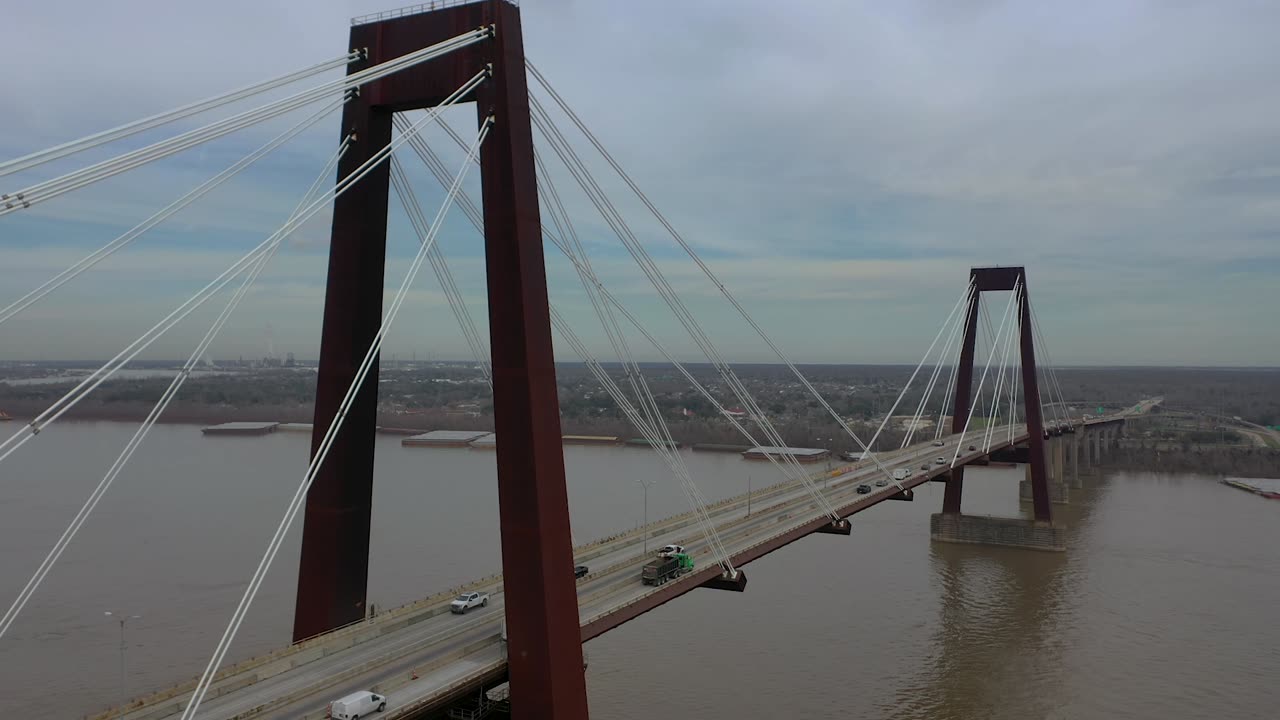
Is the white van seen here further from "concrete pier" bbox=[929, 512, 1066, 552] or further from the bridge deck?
"concrete pier" bbox=[929, 512, 1066, 552]

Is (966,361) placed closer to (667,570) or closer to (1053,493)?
(1053,493)

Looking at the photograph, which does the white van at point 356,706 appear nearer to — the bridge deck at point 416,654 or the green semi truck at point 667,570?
the bridge deck at point 416,654

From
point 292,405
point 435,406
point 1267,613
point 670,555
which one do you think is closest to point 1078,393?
point 435,406

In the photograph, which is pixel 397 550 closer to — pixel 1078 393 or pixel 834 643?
pixel 834 643

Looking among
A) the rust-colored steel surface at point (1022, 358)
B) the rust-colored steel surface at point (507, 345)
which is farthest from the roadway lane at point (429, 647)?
the rust-colored steel surface at point (1022, 358)

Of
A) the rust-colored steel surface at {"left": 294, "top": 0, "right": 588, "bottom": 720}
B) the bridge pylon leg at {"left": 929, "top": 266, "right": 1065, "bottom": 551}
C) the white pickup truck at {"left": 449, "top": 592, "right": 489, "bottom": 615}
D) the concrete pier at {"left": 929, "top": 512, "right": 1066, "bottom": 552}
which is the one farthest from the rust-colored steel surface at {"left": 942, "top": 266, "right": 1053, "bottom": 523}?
the rust-colored steel surface at {"left": 294, "top": 0, "right": 588, "bottom": 720}
